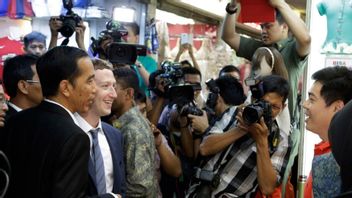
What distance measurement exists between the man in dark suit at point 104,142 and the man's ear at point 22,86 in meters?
0.51

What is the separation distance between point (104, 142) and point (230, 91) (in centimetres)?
126

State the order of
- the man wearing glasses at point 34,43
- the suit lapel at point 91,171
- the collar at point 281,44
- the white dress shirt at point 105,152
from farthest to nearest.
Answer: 1. the man wearing glasses at point 34,43
2. the collar at point 281,44
3. the white dress shirt at point 105,152
4. the suit lapel at point 91,171

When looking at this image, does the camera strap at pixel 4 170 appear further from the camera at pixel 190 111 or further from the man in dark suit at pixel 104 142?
the camera at pixel 190 111

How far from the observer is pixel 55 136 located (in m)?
1.97

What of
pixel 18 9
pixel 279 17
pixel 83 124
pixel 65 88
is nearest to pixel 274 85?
pixel 279 17

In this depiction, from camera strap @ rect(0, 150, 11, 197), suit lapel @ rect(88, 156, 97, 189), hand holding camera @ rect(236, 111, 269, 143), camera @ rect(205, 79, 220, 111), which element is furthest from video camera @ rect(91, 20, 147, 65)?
camera strap @ rect(0, 150, 11, 197)

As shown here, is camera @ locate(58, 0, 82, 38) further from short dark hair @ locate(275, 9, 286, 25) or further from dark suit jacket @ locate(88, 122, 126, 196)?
short dark hair @ locate(275, 9, 286, 25)

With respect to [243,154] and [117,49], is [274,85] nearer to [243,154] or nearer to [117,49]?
[243,154]

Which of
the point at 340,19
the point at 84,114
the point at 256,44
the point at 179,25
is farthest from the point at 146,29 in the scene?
the point at 84,114

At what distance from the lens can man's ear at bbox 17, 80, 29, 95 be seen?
2.96m

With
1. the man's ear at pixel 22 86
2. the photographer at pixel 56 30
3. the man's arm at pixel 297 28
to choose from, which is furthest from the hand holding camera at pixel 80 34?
the man's arm at pixel 297 28

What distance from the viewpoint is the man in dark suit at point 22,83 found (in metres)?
2.96

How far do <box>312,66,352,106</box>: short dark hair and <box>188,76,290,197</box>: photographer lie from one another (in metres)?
0.49

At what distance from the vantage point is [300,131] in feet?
10.5
